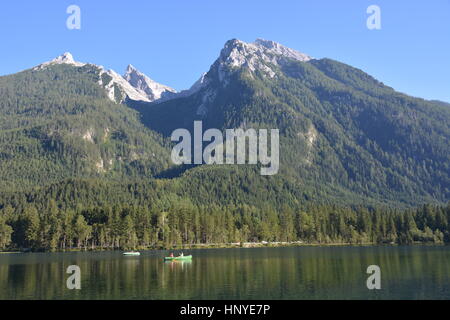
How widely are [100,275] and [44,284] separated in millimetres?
15248

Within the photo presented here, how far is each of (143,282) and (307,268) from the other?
39675mm

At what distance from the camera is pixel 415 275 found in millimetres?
89125

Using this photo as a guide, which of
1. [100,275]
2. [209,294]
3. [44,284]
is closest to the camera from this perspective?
[209,294]

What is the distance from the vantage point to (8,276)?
96562 mm

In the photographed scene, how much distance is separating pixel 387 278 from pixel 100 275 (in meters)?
58.5

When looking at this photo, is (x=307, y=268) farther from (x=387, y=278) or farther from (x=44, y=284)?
(x=44, y=284)

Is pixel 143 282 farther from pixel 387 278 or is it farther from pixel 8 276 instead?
pixel 387 278

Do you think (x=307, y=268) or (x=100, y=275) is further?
(x=307, y=268)
